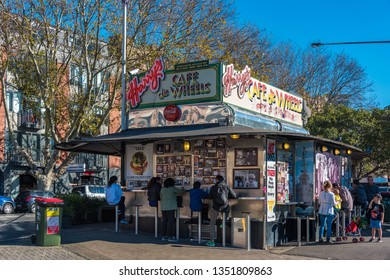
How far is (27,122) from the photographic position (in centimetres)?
4409

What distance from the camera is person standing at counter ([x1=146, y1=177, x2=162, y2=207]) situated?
14.7 metres

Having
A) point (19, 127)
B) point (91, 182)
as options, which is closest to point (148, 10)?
point (19, 127)

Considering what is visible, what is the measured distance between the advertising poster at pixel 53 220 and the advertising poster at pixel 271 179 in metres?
5.25

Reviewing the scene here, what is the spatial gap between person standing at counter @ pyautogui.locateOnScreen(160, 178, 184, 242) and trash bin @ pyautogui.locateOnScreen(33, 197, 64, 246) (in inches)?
107

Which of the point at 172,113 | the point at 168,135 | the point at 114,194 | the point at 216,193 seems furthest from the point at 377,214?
the point at 114,194

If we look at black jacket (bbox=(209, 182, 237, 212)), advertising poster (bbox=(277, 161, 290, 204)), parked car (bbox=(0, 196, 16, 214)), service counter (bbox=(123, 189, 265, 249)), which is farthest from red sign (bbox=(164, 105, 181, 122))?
parked car (bbox=(0, 196, 16, 214))

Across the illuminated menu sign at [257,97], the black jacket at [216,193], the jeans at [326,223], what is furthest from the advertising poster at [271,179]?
the illuminated menu sign at [257,97]

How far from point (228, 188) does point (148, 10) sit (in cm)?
1446

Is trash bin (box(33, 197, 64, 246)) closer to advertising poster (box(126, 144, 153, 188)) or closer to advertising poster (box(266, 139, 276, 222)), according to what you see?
advertising poster (box(126, 144, 153, 188))

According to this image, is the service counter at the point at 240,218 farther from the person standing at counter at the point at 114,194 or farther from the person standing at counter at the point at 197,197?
the person standing at counter at the point at 114,194

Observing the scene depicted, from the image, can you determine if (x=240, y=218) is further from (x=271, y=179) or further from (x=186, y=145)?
(x=186, y=145)

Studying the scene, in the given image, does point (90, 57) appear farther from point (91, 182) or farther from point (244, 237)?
point (91, 182)

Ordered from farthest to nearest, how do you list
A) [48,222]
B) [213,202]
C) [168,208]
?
[168,208] < [213,202] < [48,222]

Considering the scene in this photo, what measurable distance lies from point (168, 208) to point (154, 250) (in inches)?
72.0
